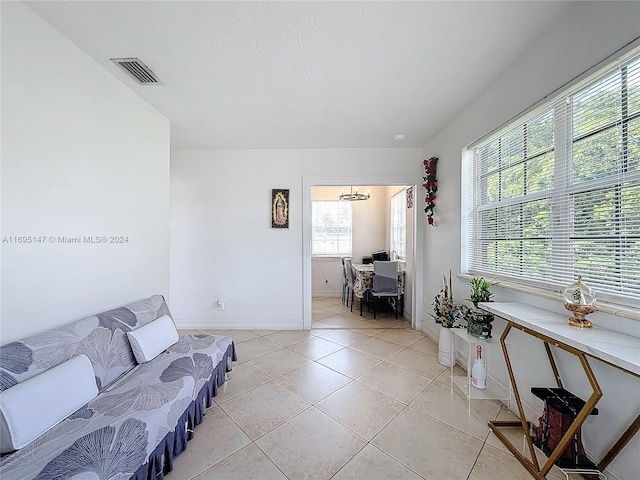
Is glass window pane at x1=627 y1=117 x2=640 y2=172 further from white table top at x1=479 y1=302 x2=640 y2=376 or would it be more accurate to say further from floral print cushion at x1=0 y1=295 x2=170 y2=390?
floral print cushion at x1=0 y1=295 x2=170 y2=390

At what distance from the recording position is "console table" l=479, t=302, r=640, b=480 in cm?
102

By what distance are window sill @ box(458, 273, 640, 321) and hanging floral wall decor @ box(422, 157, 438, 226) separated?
148 centimetres

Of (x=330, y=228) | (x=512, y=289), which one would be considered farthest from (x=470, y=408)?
(x=330, y=228)

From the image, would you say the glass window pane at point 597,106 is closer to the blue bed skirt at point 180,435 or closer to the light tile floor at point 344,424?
the light tile floor at point 344,424

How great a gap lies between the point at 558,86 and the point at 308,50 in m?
1.61

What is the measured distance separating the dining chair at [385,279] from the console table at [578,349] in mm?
2589

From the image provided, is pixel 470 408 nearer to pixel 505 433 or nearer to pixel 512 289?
pixel 505 433

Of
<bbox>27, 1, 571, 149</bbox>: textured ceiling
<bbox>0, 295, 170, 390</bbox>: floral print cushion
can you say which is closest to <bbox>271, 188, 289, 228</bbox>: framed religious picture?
<bbox>27, 1, 571, 149</bbox>: textured ceiling

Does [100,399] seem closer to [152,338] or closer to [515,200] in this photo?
[152,338]

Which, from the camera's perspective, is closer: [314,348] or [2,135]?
[2,135]

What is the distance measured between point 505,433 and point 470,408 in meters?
0.28

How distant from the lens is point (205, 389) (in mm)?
1933

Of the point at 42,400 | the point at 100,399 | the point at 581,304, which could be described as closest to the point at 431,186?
the point at 581,304

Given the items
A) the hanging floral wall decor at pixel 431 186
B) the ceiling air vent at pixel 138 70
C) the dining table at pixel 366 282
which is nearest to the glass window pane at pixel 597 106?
the hanging floral wall decor at pixel 431 186
